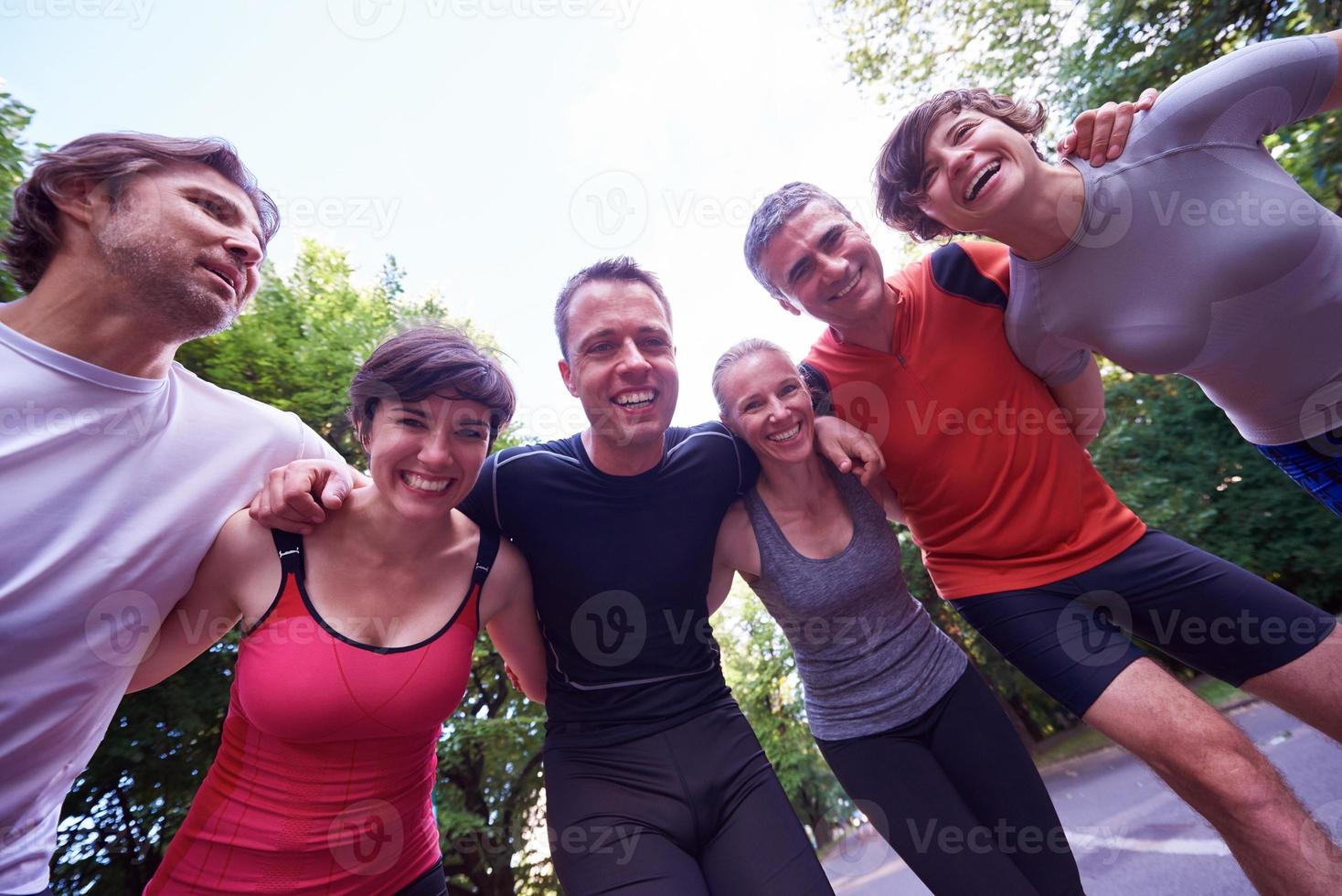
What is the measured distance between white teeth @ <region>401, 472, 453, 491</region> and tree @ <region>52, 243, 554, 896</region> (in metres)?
0.64

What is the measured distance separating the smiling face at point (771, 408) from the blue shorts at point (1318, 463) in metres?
1.73

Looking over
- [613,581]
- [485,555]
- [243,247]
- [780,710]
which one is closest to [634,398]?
[613,581]

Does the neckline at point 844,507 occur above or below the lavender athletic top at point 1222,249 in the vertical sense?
below

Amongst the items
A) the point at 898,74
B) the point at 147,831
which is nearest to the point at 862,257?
Result: the point at 147,831

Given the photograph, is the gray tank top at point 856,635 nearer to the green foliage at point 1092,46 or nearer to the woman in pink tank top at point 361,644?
the woman in pink tank top at point 361,644

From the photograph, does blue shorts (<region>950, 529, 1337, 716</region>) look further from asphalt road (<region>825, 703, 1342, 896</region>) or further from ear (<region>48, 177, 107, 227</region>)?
ear (<region>48, 177, 107, 227</region>)

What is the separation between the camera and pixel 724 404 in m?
2.68

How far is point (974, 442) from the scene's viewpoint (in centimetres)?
240

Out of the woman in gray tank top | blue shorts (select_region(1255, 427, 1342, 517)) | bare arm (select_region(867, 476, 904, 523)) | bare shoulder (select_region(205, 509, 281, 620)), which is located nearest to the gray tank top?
the woman in gray tank top

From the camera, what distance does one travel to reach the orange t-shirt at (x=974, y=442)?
2.30 meters

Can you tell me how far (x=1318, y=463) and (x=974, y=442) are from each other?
1.25 metres
